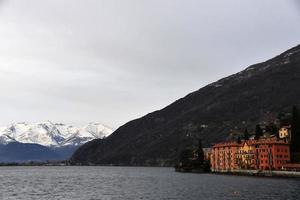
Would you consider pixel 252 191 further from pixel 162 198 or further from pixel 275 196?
pixel 162 198

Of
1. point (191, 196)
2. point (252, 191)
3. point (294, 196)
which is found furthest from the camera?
point (252, 191)

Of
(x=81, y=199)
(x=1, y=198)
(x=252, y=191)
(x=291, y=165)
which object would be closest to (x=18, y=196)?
(x=1, y=198)

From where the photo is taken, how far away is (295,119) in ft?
630

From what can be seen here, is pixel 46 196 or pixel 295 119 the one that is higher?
pixel 295 119

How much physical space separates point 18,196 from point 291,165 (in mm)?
110324

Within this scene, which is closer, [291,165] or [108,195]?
[108,195]

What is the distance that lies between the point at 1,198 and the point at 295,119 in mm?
122334

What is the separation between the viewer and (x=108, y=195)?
11412cm

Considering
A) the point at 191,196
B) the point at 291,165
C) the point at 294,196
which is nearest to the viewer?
the point at 294,196

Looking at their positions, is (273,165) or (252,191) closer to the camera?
(252,191)

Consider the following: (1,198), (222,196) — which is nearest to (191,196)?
(222,196)

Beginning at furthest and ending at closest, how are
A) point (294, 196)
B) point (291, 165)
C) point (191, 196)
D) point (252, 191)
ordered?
point (291, 165) → point (252, 191) → point (191, 196) → point (294, 196)

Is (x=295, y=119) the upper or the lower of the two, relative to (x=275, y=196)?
upper

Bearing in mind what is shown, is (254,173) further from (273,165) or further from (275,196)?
(275,196)
